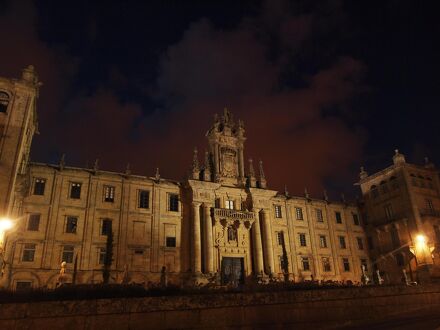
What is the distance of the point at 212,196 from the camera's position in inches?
1524

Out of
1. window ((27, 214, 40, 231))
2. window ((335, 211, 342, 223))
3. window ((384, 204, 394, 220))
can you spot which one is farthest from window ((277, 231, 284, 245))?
window ((27, 214, 40, 231))

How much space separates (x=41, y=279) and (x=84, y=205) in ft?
25.4

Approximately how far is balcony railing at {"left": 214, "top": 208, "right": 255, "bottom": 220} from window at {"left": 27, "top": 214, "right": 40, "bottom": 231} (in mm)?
17927

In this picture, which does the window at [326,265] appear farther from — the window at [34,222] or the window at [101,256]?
the window at [34,222]

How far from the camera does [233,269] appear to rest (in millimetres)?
37375

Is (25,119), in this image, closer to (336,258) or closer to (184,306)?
(184,306)

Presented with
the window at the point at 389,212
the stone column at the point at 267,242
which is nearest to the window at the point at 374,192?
the window at the point at 389,212

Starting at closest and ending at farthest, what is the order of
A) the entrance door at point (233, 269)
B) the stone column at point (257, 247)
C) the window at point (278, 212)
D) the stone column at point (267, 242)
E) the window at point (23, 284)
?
1. the window at point (23, 284)
2. the entrance door at point (233, 269)
3. the stone column at point (257, 247)
4. the stone column at point (267, 242)
5. the window at point (278, 212)

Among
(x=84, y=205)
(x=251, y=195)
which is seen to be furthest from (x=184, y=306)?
(x=251, y=195)

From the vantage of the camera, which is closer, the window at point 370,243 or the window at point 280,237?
the window at point 280,237

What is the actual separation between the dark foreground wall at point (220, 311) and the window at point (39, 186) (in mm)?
26021

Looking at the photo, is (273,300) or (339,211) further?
(339,211)

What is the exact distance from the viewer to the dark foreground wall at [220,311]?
31.2 feet

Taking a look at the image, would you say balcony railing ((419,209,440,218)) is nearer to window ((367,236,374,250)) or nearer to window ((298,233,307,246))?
window ((367,236,374,250))
